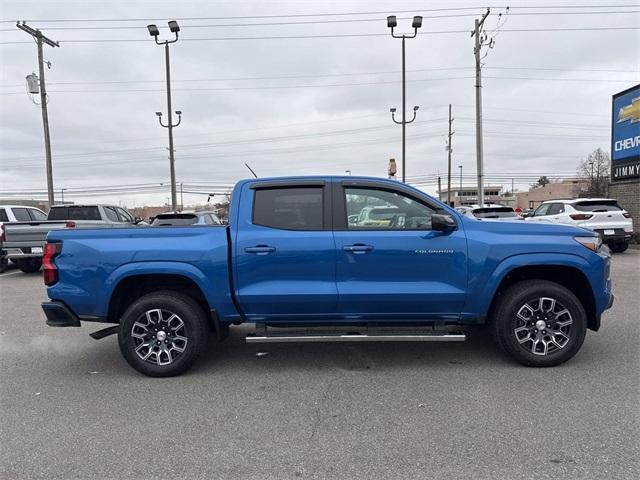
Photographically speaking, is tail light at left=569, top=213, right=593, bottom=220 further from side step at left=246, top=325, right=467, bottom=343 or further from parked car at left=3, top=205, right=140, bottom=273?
parked car at left=3, top=205, right=140, bottom=273

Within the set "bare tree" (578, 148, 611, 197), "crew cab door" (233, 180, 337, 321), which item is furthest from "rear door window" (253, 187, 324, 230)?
"bare tree" (578, 148, 611, 197)

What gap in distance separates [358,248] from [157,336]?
214 cm

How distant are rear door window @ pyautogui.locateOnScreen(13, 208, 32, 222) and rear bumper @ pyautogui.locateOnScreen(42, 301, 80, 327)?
11839 mm

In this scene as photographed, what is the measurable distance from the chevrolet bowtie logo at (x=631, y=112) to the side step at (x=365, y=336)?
1608cm

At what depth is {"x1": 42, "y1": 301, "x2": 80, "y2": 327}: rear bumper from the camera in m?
4.71

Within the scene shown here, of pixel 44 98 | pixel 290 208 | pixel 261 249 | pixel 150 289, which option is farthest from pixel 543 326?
pixel 44 98

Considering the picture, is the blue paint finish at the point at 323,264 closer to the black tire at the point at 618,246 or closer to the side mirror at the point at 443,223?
the side mirror at the point at 443,223

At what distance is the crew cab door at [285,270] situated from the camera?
4.66 metres

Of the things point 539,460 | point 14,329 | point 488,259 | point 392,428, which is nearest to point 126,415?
point 392,428

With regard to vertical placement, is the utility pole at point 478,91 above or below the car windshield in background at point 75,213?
above

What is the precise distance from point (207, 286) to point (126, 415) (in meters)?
1.32

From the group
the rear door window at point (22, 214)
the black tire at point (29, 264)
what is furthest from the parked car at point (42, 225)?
the rear door window at point (22, 214)

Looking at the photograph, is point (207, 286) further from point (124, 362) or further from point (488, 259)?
point (488, 259)

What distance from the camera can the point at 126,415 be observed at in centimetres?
391
